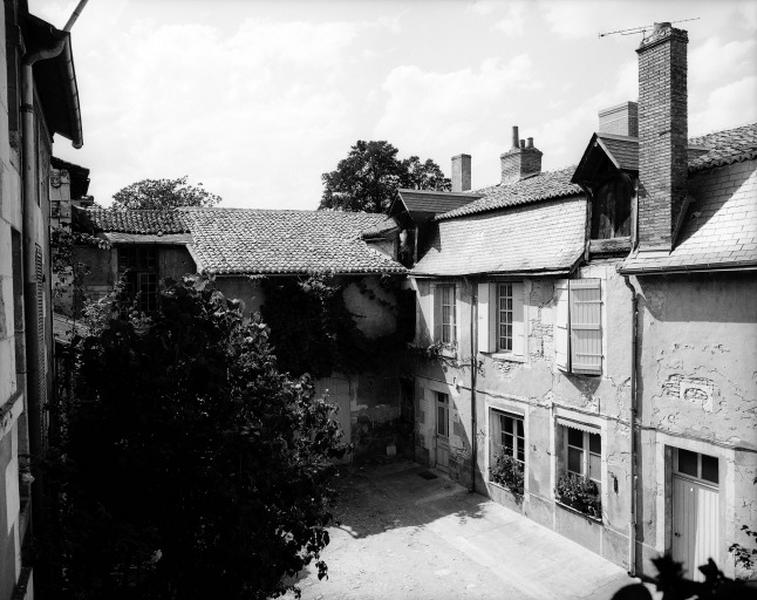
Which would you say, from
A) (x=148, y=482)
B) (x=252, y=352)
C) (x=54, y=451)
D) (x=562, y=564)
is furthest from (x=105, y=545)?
(x=562, y=564)

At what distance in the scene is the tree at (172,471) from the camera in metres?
5.57

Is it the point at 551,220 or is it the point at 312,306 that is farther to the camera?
the point at 312,306

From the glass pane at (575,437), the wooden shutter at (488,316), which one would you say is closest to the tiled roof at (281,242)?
the wooden shutter at (488,316)

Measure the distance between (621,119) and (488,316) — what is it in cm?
590

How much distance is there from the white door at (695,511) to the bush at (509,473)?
3.84 metres

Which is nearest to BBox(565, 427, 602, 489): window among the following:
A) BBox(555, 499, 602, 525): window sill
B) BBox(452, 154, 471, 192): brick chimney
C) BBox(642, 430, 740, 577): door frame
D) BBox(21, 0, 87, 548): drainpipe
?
BBox(555, 499, 602, 525): window sill

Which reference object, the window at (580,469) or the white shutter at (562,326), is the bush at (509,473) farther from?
Result: the white shutter at (562,326)

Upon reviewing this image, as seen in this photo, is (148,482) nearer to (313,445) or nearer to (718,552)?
(313,445)

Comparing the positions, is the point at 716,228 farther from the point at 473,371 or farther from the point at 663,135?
the point at 473,371

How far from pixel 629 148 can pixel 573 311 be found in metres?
3.46

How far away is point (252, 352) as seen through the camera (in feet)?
24.0

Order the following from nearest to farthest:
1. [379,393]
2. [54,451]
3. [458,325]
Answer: [54,451] → [458,325] → [379,393]

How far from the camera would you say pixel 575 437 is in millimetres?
12398

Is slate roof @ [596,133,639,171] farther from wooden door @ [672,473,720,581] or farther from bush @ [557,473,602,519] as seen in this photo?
bush @ [557,473,602,519]
